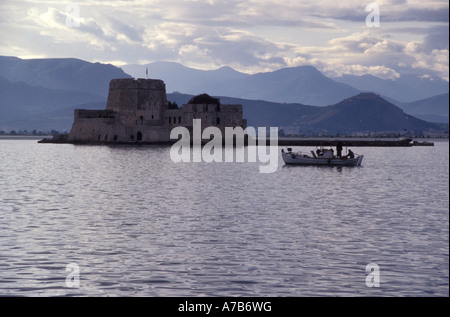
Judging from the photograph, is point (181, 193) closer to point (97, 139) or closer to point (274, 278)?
point (274, 278)

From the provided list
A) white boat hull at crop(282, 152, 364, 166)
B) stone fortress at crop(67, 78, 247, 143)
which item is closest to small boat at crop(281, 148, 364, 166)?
white boat hull at crop(282, 152, 364, 166)

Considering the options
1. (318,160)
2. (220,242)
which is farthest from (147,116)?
(220,242)

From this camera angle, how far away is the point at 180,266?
50.2 feet

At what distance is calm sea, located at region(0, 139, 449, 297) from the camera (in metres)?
13.6

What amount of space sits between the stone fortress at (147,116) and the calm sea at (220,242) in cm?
6933

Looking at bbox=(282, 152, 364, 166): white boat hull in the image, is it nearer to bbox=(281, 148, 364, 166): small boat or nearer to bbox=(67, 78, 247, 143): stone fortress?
bbox=(281, 148, 364, 166): small boat

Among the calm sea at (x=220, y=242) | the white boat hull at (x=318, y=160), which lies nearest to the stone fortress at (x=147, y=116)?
the white boat hull at (x=318, y=160)

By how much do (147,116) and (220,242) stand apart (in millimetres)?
88467

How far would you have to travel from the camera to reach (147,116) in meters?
106

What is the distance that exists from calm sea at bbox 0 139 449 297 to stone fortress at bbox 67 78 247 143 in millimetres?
69332

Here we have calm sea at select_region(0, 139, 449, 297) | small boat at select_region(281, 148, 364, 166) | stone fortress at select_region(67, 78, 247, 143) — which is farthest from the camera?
stone fortress at select_region(67, 78, 247, 143)

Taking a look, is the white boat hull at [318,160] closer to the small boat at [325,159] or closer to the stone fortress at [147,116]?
the small boat at [325,159]
